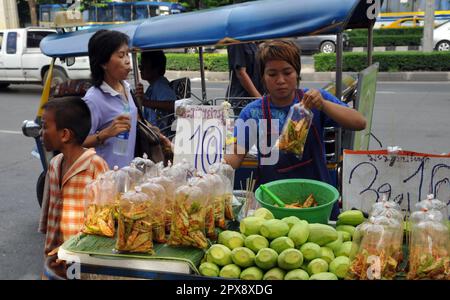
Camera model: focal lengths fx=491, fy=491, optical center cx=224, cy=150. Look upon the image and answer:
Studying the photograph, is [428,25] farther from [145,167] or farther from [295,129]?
[145,167]

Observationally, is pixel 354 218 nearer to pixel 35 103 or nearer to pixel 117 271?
pixel 117 271

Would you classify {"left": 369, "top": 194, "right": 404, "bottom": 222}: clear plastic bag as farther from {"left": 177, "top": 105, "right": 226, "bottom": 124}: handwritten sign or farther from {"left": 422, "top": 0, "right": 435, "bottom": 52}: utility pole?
{"left": 422, "top": 0, "right": 435, "bottom": 52}: utility pole

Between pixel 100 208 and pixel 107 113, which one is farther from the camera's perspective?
pixel 107 113

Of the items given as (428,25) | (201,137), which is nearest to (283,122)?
(201,137)

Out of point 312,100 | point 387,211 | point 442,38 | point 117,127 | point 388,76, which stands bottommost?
point 388,76

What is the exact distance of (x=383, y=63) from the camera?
14352 millimetres

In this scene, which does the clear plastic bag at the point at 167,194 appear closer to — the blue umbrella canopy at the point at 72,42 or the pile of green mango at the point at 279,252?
the pile of green mango at the point at 279,252

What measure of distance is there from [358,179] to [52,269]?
141 cm

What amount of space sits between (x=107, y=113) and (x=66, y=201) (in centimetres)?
74

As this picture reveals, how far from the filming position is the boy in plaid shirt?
227cm

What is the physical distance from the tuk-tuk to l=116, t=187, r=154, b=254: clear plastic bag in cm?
203

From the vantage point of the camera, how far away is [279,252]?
69.4 inches
